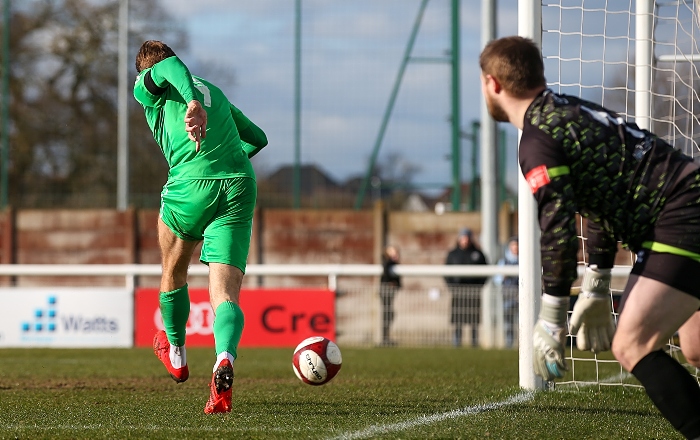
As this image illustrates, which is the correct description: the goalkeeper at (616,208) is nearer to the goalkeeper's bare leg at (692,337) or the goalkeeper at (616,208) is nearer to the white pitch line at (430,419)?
the goalkeeper's bare leg at (692,337)

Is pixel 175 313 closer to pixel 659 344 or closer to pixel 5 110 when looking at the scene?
pixel 659 344

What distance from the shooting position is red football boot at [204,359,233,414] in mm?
5633

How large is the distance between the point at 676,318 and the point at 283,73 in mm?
16949

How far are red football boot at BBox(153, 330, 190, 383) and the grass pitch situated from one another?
0.16m

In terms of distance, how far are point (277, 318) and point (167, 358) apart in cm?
830

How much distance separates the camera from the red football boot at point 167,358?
6707 mm

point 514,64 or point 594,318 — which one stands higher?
point 514,64

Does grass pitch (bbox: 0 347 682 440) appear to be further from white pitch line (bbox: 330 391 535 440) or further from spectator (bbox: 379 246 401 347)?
spectator (bbox: 379 246 401 347)

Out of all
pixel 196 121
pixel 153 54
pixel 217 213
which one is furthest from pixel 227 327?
pixel 153 54

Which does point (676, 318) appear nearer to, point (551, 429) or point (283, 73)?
point (551, 429)

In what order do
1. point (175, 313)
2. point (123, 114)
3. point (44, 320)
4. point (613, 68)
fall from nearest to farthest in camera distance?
point (175, 313) → point (613, 68) → point (44, 320) → point (123, 114)

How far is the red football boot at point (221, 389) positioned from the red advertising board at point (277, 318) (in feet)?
30.0

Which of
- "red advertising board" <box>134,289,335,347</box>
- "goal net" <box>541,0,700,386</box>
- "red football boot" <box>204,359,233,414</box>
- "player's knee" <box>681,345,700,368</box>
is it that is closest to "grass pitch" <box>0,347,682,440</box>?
"red football boot" <box>204,359,233,414</box>

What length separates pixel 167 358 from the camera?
6762 mm
